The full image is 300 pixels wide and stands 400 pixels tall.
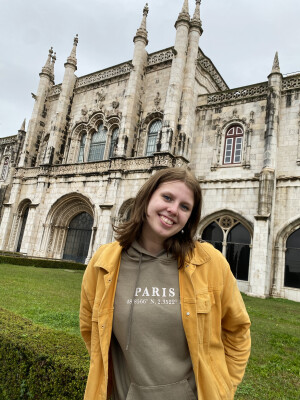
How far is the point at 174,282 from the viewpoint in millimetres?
1680

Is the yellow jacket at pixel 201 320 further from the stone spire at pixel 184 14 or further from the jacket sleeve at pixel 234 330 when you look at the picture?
the stone spire at pixel 184 14

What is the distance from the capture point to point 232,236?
14945mm

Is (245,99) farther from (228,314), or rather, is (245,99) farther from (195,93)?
(228,314)

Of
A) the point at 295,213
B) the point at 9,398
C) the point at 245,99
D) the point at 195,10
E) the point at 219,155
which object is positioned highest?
the point at 195,10

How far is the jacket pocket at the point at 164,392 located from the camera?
1492mm

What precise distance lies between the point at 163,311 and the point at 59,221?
65.6ft

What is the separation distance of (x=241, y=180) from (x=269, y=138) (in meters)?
2.49

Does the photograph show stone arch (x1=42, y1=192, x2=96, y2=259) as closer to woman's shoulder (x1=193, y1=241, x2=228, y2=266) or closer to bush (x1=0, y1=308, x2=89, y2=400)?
bush (x1=0, y1=308, x2=89, y2=400)

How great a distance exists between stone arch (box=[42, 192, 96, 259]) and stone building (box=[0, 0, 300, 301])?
0.07 m

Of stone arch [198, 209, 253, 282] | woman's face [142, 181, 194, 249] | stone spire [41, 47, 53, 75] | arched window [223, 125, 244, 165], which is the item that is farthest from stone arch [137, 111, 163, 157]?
woman's face [142, 181, 194, 249]

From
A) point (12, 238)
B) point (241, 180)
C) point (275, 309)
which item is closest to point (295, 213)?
point (241, 180)

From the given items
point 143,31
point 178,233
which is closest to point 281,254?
point 178,233

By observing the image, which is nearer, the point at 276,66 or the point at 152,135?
the point at 276,66

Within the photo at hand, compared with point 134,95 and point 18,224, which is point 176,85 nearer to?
point 134,95
